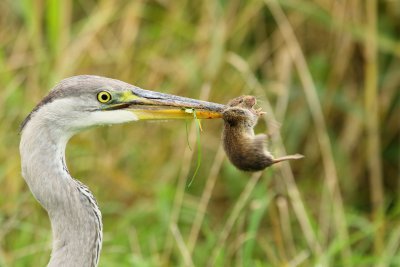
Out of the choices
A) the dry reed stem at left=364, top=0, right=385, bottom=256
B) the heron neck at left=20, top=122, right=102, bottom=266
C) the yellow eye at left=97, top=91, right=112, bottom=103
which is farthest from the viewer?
the dry reed stem at left=364, top=0, right=385, bottom=256

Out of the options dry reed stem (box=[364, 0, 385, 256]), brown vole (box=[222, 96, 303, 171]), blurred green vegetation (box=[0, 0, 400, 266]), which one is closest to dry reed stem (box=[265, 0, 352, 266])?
blurred green vegetation (box=[0, 0, 400, 266])

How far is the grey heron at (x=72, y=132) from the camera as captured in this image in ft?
9.78

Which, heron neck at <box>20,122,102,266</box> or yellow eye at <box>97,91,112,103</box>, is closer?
heron neck at <box>20,122,102,266</box>

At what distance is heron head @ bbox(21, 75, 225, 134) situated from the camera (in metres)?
3.05

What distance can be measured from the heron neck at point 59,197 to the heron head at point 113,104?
0.25 feet

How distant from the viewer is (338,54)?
5.40 m

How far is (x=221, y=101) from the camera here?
5211 millimetres

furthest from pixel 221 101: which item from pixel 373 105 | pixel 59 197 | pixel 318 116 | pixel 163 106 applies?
pixel 59 197

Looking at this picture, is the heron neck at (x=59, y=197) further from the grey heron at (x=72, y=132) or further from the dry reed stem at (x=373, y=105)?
the dry reed stem at (x=373, y=105)

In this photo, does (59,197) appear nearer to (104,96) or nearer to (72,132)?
(72,132)

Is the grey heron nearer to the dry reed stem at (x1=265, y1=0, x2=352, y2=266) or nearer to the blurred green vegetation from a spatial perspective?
the blurred green vegetation

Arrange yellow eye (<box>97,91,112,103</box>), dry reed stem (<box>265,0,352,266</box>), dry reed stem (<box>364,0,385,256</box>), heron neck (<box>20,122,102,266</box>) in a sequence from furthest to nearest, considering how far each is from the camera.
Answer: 1. dry reed stem (<box>364,0,385,256</box>)
2. dry reed stem (<box>265,0,352,266</box>)
3. yellow eye (<box>97,91,112,103</box>)
4. heron neck (<box>20,122,102,266</box>)

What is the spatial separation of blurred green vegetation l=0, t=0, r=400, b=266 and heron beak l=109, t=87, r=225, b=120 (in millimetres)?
1375

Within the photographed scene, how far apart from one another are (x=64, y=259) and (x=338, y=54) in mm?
2822
